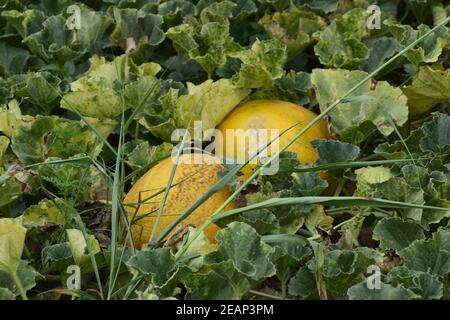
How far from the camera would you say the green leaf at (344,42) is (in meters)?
2.59

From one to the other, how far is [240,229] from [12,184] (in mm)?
587

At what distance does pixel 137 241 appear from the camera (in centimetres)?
214

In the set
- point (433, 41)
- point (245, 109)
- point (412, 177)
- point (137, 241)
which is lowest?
point (137, 241)

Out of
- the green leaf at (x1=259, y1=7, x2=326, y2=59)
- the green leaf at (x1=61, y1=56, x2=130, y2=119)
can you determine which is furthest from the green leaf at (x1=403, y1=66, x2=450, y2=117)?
the green leaf at (x1=61, y1=56, x2=130, y2=119)

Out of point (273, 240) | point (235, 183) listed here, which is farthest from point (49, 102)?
point (273, 240)

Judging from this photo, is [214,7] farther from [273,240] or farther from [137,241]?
[273,240]

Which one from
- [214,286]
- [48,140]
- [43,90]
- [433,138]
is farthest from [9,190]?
[433,138]

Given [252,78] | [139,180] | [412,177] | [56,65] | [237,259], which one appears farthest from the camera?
[56,65]

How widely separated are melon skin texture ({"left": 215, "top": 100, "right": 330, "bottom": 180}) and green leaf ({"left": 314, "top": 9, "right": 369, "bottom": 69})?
0.73 feet

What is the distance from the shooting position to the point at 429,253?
6.11ft

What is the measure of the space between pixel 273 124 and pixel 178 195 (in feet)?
1.10

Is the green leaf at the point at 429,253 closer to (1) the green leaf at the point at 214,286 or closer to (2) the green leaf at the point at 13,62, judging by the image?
(1) the green leaf at the point at 214,286

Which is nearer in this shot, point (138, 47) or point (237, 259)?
point (237, 259)

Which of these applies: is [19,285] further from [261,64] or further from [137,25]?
[137,25]
